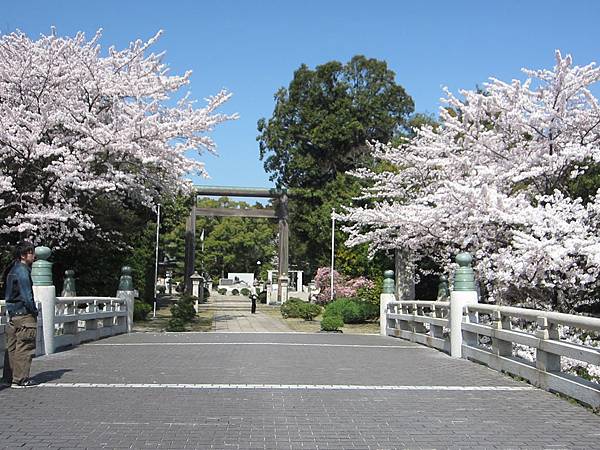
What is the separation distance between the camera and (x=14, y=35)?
2239 centimetres

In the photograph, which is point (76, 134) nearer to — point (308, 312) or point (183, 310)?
point (183, 310)

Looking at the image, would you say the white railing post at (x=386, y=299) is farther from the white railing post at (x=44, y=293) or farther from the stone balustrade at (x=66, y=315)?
the white railing post at (x=44, y=293)

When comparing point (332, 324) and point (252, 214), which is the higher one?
point (252, 214)

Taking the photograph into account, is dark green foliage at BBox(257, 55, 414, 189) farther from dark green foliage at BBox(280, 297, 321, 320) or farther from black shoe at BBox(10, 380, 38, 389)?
black shoe at BBox(10, 380, 38, 389)

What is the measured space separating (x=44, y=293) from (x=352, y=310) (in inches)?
711

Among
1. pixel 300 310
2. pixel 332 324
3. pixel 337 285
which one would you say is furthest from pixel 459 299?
pixel 337 285

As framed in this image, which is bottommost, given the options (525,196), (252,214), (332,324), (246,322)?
(246,322)

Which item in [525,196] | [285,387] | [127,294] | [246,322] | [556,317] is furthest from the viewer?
[246,322]

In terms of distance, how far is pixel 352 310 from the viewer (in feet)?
94.8

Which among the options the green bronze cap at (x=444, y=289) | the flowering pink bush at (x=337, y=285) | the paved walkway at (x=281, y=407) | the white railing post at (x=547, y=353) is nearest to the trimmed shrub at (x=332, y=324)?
the green bronze cap at (x=444, y=289)

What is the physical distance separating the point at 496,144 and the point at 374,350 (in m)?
7.37

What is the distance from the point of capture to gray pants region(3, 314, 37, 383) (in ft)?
28.1

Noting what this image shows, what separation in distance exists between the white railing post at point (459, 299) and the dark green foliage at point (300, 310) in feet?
67.7

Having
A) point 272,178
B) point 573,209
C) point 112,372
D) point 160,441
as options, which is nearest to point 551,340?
point 160,441
